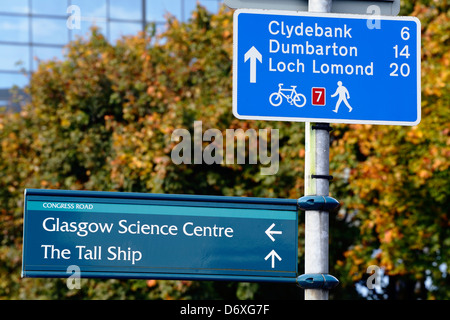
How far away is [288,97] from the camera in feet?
11.2

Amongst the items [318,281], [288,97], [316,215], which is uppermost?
[288,97]

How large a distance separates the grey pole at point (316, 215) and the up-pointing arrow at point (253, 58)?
334 millimetres

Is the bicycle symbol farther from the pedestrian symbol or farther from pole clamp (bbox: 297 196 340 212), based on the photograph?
pole clamp (bbox: 297 196 340 212)

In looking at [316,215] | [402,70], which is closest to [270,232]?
[316,215]

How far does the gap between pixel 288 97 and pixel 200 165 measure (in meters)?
9.99

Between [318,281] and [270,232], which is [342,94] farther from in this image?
[318,281]

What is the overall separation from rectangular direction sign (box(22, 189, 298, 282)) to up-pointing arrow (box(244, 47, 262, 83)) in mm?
566

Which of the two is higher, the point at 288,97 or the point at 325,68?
the point at 325,68

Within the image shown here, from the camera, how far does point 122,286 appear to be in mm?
13266

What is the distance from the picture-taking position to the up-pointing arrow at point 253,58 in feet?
11.3

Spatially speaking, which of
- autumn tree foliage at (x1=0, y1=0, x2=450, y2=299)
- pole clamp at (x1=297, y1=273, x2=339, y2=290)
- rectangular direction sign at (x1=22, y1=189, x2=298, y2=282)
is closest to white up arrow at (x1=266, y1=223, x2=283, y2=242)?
rectangular direction sign at (x1=22, y1=189, x2=298, y2=282)

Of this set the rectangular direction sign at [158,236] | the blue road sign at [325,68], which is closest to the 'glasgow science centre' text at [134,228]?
the rectangular direction sign at [158,236]

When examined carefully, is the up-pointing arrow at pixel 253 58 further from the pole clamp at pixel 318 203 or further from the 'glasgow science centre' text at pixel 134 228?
the 'glasgow science centre' text at pixel 134 228

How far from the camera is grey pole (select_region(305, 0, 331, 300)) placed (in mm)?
3291
